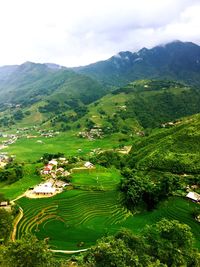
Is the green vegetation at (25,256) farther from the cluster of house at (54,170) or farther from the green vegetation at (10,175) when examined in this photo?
the green vegetation at (10,175)

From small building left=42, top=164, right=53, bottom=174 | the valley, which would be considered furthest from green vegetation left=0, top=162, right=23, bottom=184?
small building left=42, top=164, right=53, bottom=174

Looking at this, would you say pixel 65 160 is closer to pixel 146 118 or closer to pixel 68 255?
pixel 68 255

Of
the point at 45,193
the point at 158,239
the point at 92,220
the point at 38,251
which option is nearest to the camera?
the point at 38,251

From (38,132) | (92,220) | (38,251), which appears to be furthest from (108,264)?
(38,132)

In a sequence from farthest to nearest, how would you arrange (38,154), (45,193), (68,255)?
(38,154) → (45,193) → (68,255)

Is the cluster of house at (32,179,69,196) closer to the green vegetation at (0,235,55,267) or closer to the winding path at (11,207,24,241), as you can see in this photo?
the winding path at (11,207,24,241)

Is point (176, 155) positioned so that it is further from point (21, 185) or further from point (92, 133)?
point (92, 133)

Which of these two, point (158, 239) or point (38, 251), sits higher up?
point (38, 251)
